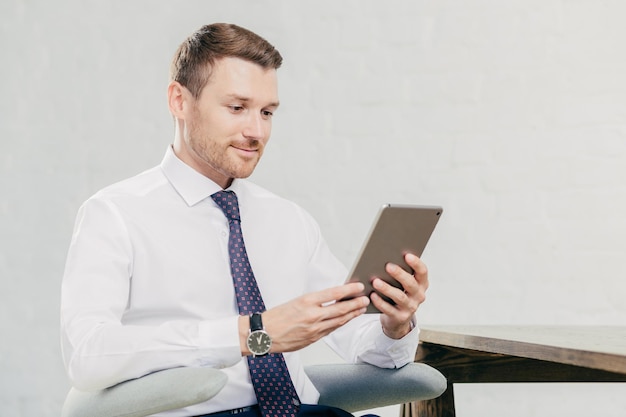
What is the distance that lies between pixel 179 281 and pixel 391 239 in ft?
1.40

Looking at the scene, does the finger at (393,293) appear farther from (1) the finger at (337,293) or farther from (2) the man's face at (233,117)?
(2) the man's face at (233,117)

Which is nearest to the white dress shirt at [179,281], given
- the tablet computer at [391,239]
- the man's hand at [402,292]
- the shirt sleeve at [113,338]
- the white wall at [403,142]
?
the shirt sleeve at [113,338]

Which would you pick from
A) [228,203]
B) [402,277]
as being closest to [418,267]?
[402,277]

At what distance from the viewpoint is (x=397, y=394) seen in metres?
1.64

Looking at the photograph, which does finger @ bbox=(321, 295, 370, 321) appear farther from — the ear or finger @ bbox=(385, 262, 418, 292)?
the ear

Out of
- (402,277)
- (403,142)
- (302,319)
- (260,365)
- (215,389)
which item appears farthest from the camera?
(403,142)

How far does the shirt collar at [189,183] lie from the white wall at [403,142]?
108 centimetres

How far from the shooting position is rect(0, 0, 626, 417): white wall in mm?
2701

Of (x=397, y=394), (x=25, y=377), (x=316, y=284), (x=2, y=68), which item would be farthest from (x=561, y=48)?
(x=25, y=377)

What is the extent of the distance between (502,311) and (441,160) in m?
0.53

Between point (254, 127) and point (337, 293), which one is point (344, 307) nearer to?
point (337, 293)

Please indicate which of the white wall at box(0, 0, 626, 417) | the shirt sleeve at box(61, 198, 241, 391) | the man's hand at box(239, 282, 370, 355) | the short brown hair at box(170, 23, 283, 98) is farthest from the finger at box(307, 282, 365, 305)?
the white wall at box(0, 0, 626, 417)

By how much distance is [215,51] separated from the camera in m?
1.67

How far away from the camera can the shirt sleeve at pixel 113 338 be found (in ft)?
4.31
